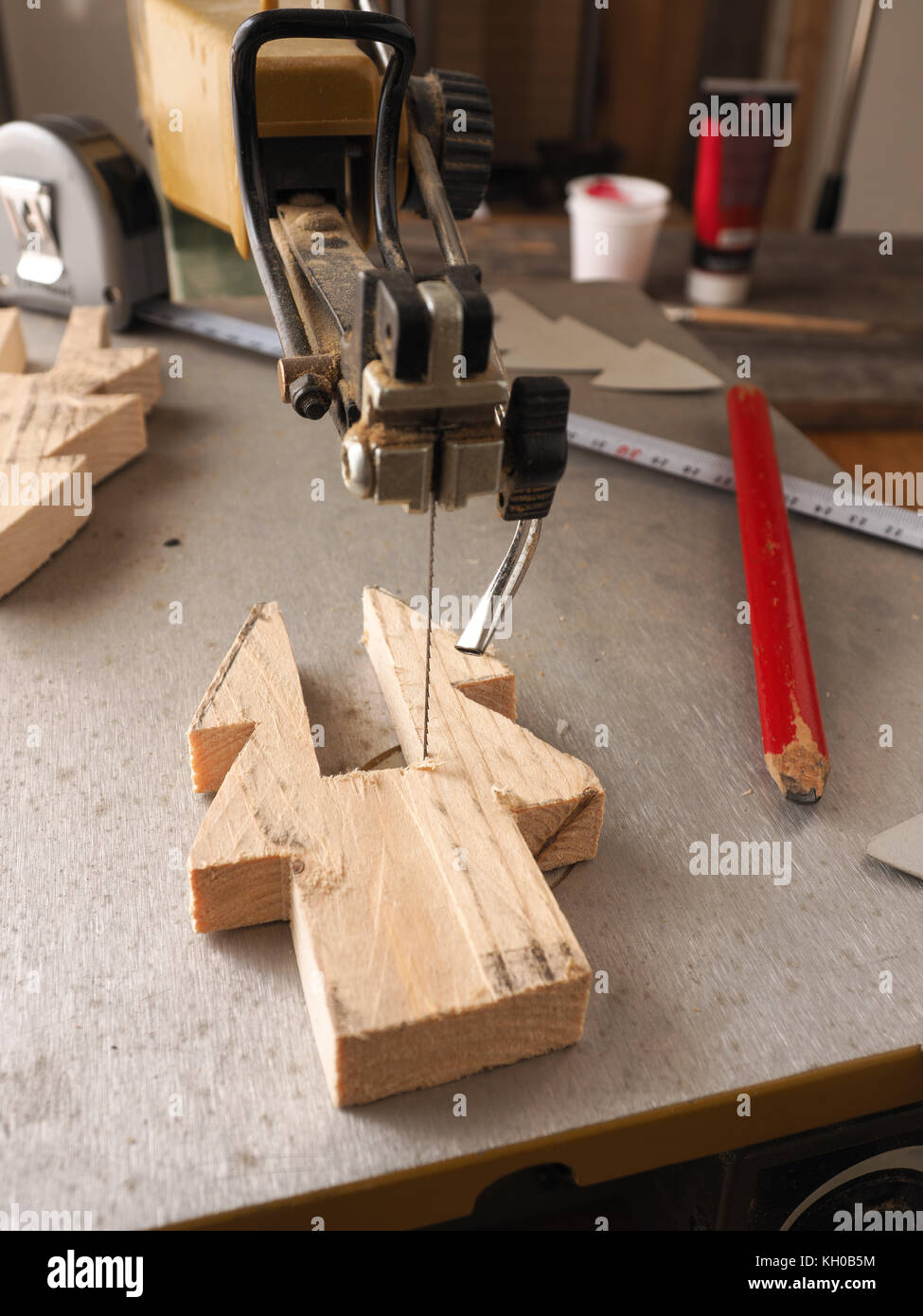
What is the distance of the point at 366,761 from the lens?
757 mm

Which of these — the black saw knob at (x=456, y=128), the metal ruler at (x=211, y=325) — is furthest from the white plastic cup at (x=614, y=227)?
the black saw knob at (x=456, y=128)

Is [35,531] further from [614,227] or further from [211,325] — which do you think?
[614,227]

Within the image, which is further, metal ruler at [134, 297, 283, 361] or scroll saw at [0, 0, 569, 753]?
metal ruler at [134, 297, 283, 361]

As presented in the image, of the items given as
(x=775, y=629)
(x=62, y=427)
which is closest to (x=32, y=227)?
(x=62, y=427)

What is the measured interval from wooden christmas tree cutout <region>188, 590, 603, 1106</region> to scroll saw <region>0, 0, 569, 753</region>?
11cm

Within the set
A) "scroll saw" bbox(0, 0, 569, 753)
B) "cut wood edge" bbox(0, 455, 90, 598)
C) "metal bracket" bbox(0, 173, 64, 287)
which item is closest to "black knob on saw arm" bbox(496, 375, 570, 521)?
"scroll saw" bbox(0, 0, 569, 753)

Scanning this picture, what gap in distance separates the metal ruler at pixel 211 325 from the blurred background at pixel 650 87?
1.78m

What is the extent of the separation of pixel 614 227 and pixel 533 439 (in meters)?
1.42

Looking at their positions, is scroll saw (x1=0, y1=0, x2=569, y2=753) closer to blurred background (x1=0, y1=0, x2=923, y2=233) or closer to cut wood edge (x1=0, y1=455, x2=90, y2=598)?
cut wood edge (x1=0, y1=455, x2=90, y2=598)

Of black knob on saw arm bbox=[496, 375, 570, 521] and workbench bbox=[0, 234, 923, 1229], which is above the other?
black knob on saw arm bbox=[496, 375, 570, 521]

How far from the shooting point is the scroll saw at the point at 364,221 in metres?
0.48

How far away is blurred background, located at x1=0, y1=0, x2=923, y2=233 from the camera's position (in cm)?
303

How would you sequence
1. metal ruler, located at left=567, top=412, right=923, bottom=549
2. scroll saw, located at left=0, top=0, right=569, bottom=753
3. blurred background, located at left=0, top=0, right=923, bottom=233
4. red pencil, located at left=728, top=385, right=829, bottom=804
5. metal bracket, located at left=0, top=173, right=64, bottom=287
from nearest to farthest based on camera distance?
scroll saw, located at left=0, top=0, right=569, bottom=753
red pencil, located at left=728, top=385, right=829, bottom=804
metal ruler, located at left=567, top=412, right=923, bottom=549
metal bracket, located at left=0, top=173, right=64, bottom=287
blurred background, located at left=0, top=0, right=923, bottom=233
